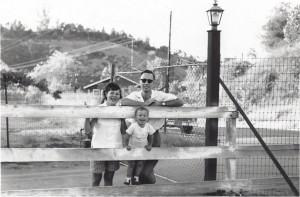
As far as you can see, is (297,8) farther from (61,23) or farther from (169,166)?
(61,23)

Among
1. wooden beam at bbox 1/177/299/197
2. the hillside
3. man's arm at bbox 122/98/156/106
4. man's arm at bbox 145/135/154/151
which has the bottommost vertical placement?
wooden beam at bbox 1/177/299/197

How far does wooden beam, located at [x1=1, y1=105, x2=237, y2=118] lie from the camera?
4824mm

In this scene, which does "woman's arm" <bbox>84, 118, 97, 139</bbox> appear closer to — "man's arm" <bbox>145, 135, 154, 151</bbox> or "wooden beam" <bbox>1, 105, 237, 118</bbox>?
"wooden beam" <bbox>1, 105, 237, 118</bbox>

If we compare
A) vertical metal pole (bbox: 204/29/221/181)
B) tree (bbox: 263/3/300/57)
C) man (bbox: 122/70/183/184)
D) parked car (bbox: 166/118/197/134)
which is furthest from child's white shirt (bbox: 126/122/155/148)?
tree (bbox: 263/3/300/57)

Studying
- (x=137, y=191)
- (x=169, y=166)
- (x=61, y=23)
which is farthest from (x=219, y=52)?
(x=61, y=23)

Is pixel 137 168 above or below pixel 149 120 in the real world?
below

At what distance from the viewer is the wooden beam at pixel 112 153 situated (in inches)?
188

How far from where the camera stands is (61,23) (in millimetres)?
147000

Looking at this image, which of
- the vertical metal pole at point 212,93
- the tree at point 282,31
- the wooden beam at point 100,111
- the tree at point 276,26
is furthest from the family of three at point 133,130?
the tree at point 276,26

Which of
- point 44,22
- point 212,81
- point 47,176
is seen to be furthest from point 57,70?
point 212,81

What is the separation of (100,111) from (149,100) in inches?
25.4

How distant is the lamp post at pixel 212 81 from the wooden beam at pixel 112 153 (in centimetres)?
42

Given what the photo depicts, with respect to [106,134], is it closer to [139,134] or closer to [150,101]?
[139,134]

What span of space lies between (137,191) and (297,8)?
146 ft
